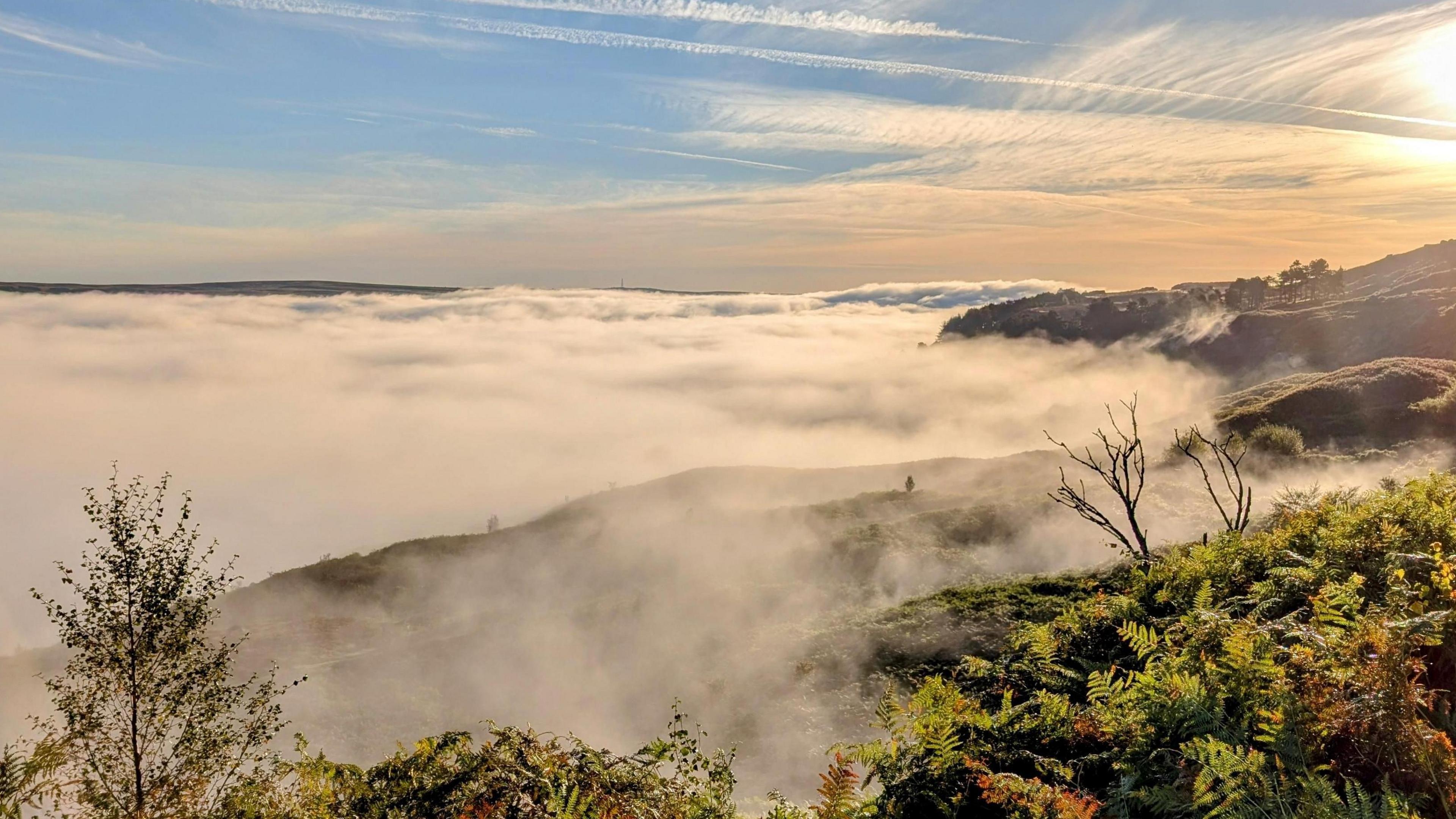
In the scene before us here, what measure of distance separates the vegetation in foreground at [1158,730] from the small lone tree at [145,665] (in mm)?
6825

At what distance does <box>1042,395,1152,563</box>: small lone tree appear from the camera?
2302 cm

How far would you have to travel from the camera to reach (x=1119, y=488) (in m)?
25.6

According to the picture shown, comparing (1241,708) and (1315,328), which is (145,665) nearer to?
(1241,708)

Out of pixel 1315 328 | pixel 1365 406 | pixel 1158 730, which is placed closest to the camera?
pixel 1158 730

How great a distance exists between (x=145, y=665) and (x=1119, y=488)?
29.2m

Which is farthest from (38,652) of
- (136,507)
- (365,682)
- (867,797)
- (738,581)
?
(867,797)

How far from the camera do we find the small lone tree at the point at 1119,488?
906 inches

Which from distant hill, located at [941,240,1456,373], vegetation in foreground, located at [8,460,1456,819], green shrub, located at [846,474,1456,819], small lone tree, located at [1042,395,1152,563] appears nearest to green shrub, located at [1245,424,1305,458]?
small lone tree, located at [1042,395,1152,563]

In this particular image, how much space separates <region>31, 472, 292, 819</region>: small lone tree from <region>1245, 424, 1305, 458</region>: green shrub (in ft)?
203

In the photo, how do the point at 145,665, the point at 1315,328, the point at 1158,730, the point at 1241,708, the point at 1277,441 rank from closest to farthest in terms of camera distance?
the point at 1241,708
the point at 1158,730
the point at 145,665
the point at 1277,441
the point at 1315,328

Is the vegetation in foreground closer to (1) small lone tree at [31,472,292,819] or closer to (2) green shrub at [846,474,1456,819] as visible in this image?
(2) green shrub at [846,474,1456,819]

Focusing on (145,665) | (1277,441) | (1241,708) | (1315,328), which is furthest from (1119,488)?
(1315,328)

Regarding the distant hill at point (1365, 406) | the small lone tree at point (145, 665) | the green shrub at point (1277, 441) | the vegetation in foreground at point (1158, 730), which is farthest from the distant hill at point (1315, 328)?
the small lone tree at point (145, 665)

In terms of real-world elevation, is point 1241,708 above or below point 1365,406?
above
